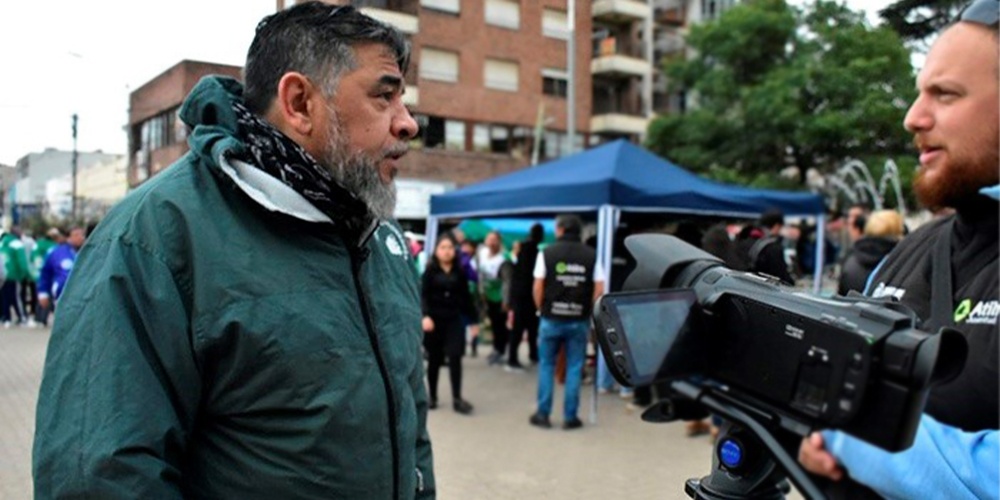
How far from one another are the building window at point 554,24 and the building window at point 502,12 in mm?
77

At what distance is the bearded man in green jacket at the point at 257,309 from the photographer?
1236 mm

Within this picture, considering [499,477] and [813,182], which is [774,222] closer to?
[499,477]

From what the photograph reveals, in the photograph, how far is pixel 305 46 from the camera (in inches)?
61.2

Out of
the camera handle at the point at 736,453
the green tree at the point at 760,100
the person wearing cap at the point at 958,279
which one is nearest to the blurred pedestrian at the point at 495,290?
the person wearing cap at the point at 958,279

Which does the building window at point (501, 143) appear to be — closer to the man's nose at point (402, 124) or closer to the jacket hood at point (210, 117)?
the man's nose at point (402, 124)

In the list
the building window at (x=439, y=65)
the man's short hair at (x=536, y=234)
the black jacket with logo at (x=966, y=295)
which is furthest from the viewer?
the man's short hair at (x=536, y=234)

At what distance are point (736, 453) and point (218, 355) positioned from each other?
870mm

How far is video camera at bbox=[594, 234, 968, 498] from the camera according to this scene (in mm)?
700

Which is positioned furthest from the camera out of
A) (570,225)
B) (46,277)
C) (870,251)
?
(46,277)

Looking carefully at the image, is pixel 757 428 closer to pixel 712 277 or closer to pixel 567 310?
pixel 712 277

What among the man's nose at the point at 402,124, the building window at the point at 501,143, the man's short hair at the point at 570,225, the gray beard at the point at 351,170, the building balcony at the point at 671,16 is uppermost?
the building balcony at the point at 671,16

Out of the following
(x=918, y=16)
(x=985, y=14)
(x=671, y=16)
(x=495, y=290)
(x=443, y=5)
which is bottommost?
(x=495, y=290)

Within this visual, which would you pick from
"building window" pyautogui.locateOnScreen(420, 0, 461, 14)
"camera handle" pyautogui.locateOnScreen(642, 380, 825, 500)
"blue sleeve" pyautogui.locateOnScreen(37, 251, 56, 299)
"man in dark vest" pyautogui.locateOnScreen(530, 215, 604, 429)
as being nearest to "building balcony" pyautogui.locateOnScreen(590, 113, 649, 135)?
"blue sleeve" pyautogui.locateOnScreen(37, 251, 56, 299)

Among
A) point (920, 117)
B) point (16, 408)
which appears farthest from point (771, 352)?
point (16, 408)
